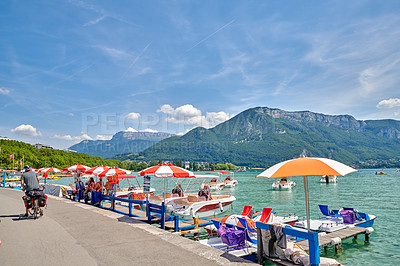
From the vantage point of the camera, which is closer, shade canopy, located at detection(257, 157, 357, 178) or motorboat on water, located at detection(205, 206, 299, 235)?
shade canopy, located at detection(257, 157, 357, 178)

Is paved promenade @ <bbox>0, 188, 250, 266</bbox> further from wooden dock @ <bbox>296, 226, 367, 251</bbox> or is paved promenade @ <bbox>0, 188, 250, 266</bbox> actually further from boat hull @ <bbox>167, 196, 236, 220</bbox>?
boat hull @ <bbox>167, 196, 236, 220</bbox>


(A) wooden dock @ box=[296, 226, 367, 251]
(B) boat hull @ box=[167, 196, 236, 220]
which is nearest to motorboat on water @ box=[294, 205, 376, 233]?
(A) wooden dock @ box=[296, 226, 367, 251]

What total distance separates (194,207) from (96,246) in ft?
43.0

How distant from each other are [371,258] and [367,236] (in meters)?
2.67

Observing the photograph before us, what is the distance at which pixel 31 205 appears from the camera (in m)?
12.6

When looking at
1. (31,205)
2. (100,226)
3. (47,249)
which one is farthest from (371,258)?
(31,205)

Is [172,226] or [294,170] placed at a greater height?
[294,170]

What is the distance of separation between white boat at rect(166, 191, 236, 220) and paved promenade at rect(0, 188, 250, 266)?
8.94 metres

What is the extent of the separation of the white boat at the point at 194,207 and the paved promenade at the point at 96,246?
352 inches

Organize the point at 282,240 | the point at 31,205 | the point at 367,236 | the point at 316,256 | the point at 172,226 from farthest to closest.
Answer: the point at 367,236
the point at 172,226
the point at 31,205
the point at 282,240
the point at 316,256

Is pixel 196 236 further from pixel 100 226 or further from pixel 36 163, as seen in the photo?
pixel 36 163

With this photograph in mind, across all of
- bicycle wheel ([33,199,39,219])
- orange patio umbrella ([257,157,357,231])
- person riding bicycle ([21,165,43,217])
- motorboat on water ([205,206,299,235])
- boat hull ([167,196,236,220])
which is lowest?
boat hull ([167,196,236,220])

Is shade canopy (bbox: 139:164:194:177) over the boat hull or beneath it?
over

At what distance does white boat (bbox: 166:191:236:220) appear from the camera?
20.7m
